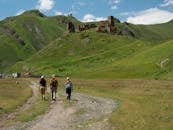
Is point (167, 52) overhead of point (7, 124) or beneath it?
overhead

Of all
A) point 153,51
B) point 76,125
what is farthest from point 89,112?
point 153,51

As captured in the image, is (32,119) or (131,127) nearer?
(131,127)

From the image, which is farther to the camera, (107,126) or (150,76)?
(150,76)

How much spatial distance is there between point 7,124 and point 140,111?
13.5m

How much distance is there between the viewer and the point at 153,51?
183 metres

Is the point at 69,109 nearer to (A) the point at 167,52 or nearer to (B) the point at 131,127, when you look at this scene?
(B) the point at 131,127

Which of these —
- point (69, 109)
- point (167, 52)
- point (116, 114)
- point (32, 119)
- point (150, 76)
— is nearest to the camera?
point (32, 119)

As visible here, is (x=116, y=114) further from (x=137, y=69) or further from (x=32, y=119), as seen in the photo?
(x=137, y=69)

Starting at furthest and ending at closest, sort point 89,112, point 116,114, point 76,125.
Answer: point 89,112, point 116,114, point 76,125

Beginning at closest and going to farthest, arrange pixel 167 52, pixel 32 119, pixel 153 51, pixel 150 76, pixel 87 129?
pixel 87 129, pixel 32 119, pixel 150 76, pixel 167 52, pixel 153 51

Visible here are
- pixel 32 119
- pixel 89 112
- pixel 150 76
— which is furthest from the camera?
pixel 150 76

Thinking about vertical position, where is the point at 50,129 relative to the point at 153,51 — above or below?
below

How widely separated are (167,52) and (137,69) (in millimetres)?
17498

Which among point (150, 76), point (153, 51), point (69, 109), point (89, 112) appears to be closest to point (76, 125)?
point (89, 112)
